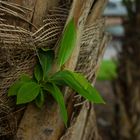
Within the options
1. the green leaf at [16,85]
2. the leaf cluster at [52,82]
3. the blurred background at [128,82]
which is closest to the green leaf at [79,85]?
the leaf cluster at [52,82]

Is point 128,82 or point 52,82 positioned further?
point 128,82

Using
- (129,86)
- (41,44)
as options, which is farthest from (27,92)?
(129,86)

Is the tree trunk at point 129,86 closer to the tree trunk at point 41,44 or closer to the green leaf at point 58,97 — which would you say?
the tree trunk at point 41,44

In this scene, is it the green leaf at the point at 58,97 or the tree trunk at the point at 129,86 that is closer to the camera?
the green leaf at the point at 58,97

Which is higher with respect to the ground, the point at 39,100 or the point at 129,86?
the point at 39,100

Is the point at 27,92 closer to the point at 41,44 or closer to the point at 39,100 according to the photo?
the point at 39,100

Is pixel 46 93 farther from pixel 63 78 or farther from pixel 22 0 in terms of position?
pixel 22 0

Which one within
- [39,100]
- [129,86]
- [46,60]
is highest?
[46,60]

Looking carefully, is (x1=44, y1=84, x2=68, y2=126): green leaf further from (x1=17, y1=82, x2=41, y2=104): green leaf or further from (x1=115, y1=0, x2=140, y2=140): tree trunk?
(x1=115, y1=0, x2=140, y2=140): tree trunk
